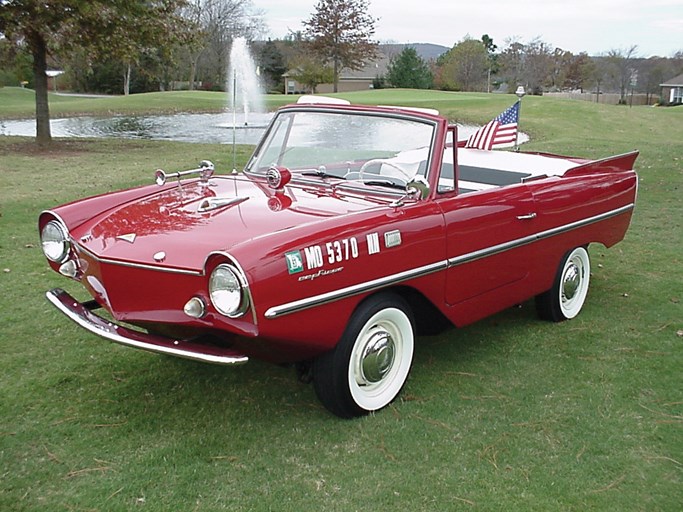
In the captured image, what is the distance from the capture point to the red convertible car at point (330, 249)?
9.83 ft

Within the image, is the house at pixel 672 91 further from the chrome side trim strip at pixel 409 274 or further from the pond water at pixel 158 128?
the chrome side trim strip at pixel 409 274

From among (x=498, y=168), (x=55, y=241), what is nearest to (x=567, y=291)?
(x=498, y=168)

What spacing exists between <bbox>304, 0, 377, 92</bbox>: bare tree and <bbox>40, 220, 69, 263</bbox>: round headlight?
47752 mm

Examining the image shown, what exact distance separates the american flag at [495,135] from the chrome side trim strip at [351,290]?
2357mm

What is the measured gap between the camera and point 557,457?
322 cm

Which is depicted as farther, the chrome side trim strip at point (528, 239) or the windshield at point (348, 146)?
the windshield at point (348, 146)

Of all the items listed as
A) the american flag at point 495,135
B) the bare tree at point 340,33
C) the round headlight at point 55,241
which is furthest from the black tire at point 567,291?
the bare tree at point 340,33

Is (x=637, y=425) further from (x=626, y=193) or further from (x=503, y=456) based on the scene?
(x=626, y=193)

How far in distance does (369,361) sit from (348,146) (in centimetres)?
153

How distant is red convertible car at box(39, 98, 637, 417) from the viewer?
9.83 ft

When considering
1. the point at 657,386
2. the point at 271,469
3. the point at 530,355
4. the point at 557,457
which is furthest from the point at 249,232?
the point at 657,386

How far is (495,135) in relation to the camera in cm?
575

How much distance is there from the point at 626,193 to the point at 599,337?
136 cm

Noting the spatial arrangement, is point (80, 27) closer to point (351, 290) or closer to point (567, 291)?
point (567, 291)
